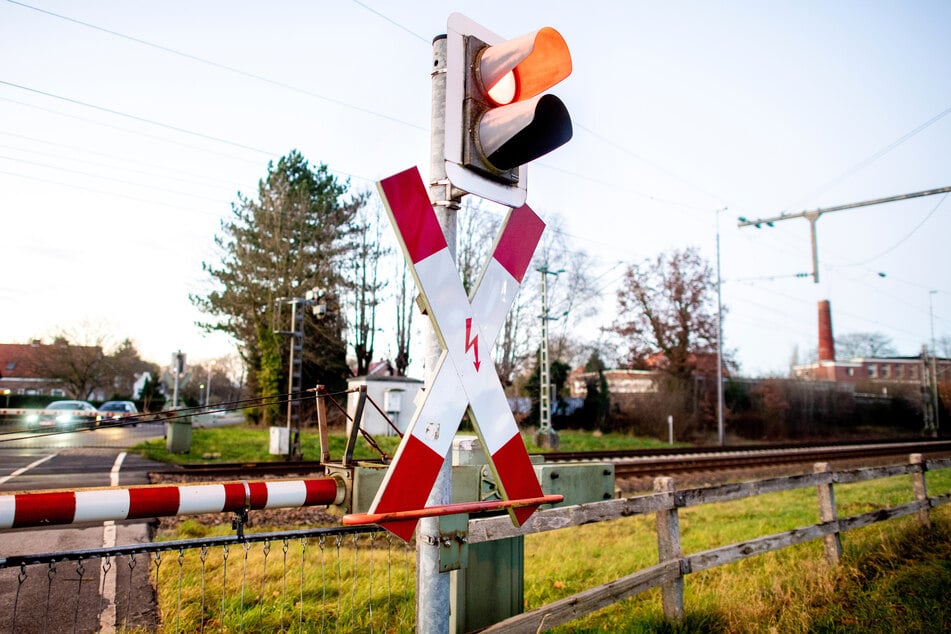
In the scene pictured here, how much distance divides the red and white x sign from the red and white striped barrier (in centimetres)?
101

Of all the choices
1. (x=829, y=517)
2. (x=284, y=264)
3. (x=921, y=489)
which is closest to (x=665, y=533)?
(x=829, y=517)

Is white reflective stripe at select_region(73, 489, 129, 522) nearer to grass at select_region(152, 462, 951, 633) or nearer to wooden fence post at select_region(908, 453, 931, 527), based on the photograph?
grass at select_region(152, 462, 951, 633)

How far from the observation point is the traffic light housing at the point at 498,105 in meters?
2.03

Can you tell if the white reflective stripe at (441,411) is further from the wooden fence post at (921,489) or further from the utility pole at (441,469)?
the wooden fence post at (921,489)

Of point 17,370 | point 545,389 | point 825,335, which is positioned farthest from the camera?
point 17,370

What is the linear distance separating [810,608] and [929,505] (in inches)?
125

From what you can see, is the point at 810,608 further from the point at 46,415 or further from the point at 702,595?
the point at 46,415

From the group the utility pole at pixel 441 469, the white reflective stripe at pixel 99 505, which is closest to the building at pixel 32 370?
the white reflective stripe at pixel 99 505

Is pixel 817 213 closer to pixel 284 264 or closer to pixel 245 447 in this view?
pixel 245 447

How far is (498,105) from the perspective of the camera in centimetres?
219

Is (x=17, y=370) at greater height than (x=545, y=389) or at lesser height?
greater

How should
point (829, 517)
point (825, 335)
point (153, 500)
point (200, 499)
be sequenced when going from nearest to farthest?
1. point (153, 500)
2. point (200, 499)
3. point (829, 517)
4. point (825, 335)

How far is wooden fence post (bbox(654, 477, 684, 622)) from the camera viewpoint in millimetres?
4023

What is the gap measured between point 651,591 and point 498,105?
444 centimetres
